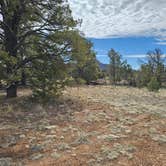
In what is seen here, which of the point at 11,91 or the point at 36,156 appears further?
the point at 11,91

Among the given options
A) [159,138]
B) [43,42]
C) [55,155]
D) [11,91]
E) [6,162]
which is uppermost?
[43,42]

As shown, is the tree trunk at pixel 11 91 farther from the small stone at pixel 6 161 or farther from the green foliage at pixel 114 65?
the green foliage at pixel 114 65

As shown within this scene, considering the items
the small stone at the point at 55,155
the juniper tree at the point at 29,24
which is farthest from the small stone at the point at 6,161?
the juniper tree at the point at 29,24

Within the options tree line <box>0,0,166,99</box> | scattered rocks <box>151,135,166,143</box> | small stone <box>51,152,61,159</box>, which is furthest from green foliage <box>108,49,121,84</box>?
small stone <box>51,152,61,159</box>

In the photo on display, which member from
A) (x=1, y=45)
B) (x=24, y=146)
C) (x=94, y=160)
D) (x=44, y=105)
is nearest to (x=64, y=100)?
(x=44, y=105)

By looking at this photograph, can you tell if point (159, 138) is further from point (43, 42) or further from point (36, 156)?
point (43, 42)

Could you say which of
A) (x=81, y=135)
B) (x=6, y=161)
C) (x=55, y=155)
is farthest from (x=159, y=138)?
(x=6, y=161)

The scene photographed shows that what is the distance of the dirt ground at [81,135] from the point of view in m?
8.73

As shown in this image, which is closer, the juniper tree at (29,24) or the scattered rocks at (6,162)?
the scattered rocks at (6,162)

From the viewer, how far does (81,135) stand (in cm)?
1091

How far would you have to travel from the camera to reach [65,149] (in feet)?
31.4

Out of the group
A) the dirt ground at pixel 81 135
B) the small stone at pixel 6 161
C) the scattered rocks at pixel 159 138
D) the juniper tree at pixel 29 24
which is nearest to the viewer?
the small stone at pixel 6 161

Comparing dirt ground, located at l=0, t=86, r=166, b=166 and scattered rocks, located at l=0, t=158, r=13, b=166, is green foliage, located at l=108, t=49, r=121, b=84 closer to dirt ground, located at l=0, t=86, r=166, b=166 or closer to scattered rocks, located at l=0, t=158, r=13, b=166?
dirt ground, located at l=0, t=86, r=166, b=166

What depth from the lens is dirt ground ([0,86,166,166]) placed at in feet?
28.6
